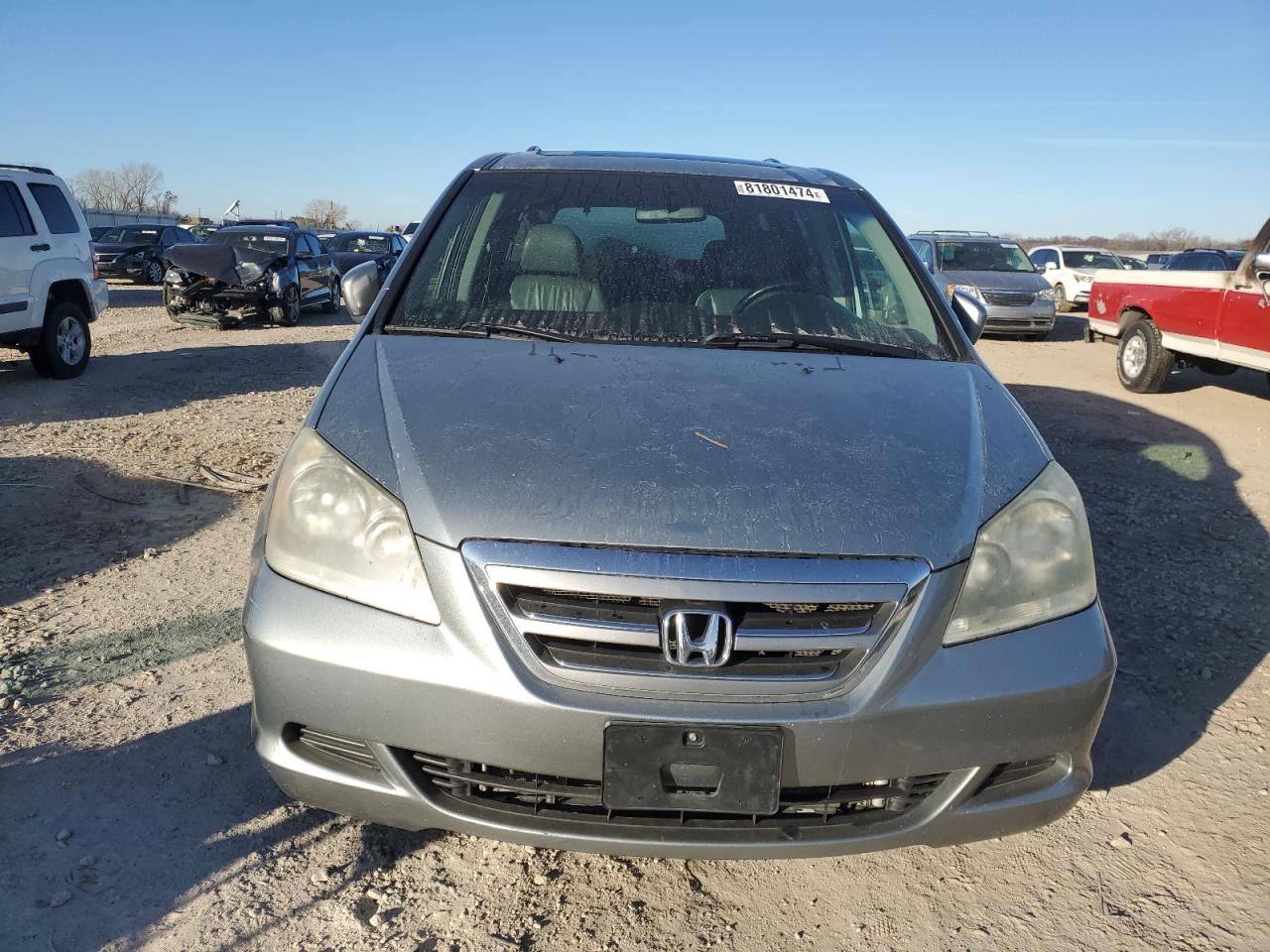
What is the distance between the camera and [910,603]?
185cm

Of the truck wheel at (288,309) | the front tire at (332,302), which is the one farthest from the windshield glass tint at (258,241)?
the front tire at (332,302)

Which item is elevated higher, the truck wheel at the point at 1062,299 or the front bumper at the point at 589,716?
the front bumper at the point at 589,716

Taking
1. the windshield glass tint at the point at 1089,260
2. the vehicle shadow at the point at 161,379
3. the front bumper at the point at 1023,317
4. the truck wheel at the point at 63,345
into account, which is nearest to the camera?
the vehicle shadow at the point at 161,379

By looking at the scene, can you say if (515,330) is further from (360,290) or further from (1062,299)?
(1062,299)

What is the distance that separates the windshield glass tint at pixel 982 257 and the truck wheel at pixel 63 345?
1286 centimetres

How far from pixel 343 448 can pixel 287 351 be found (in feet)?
33.8

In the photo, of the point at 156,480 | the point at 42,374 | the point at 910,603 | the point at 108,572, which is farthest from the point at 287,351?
the point at 910,603

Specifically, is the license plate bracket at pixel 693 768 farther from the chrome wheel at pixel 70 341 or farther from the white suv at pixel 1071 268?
the white suv at pixel 1071 268

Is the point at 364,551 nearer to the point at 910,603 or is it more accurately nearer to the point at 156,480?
the point at 910,603

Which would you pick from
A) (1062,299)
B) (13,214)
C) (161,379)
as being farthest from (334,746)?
(1062,299)

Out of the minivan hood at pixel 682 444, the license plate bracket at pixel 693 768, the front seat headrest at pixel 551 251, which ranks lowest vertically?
the license plate bracket at pixel 693 768

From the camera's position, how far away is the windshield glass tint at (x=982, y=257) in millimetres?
16141

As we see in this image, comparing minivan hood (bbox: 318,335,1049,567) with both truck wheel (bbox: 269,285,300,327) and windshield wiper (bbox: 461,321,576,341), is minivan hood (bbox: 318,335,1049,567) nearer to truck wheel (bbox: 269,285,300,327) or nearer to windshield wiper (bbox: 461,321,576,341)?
windshield wiper (bbox: 461,321,576,341)

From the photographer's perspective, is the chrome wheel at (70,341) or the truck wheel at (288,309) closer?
the chrome wheel at (70,341)
